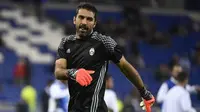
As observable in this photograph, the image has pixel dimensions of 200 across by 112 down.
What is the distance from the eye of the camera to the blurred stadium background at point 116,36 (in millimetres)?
22500

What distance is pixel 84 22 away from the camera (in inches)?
232

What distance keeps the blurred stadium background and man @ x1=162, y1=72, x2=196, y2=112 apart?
11.8 m

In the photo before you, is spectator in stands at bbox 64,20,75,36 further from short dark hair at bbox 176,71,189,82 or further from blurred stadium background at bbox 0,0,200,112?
short dark hair at bbox 176,71,189,82

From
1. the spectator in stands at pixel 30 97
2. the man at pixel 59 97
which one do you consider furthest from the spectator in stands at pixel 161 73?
the man at pixel 59 97

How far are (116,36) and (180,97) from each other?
17.2 meters

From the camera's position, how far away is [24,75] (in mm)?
21625

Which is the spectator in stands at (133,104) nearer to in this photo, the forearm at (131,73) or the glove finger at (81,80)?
the forearm at (131,73)

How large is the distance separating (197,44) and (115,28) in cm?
359

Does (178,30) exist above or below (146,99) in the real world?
below

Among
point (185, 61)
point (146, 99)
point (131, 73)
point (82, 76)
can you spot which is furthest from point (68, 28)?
point (82, 76)

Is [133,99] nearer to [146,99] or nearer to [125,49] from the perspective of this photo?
[125,49]

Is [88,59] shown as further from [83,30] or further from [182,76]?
[182,76]

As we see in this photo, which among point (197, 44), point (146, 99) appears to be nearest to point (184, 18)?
point (197, 44)

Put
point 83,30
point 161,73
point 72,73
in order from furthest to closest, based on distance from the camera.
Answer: point 161,73 → point 83,30 → point 72,73
